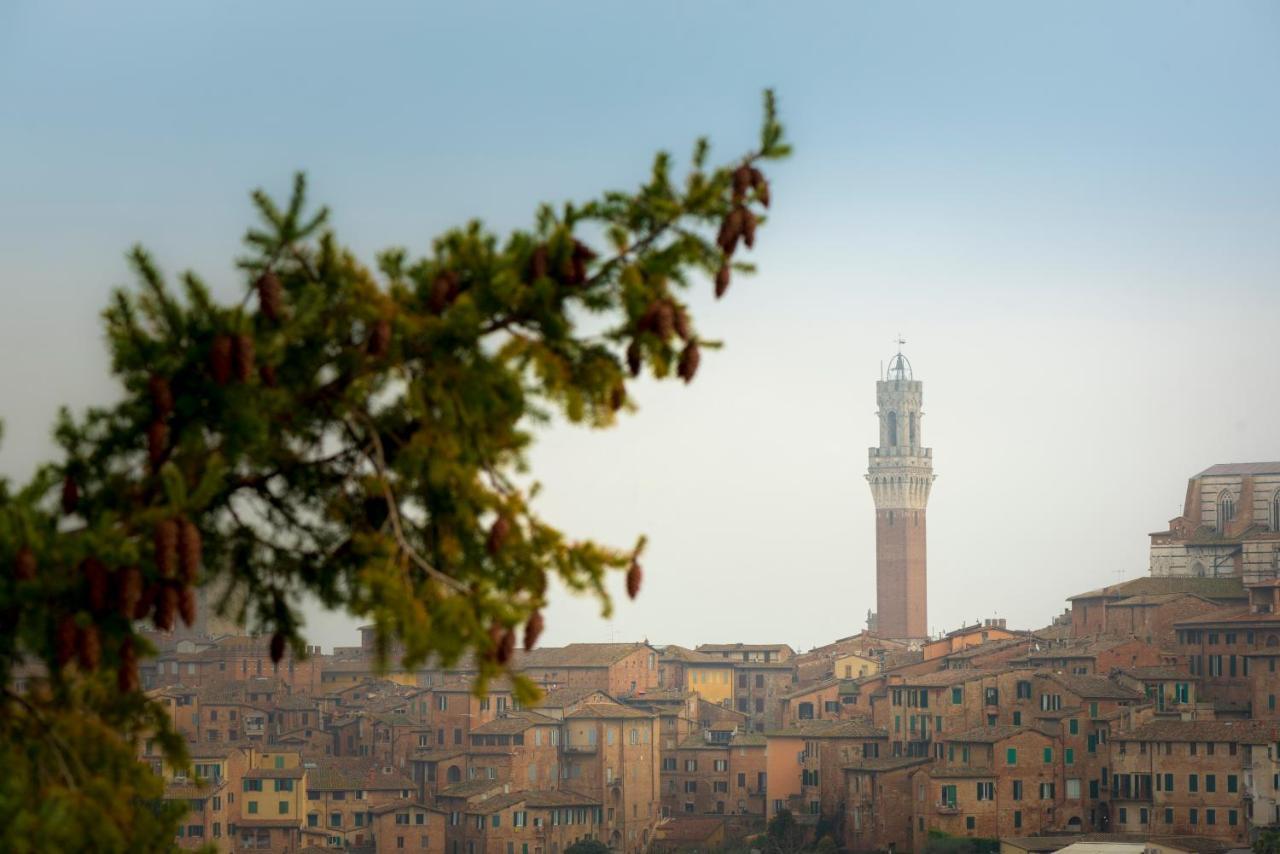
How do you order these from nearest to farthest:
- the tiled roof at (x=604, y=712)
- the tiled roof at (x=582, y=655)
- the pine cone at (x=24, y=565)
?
the pine cone at (x=24, y=565) → the tiled roof at (x=604, y=712) → the tiled roof at (x=582, y=655)

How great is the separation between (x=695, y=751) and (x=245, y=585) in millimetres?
67211

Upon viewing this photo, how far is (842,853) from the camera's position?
64125mm

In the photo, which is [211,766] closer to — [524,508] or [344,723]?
[344,723]

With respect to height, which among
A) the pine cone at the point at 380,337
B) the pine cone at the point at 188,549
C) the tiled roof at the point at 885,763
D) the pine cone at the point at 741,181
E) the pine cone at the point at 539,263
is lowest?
the tiled roof at the point at 885,763

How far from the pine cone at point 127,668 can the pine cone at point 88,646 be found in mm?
165

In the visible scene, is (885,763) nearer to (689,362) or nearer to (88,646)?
(689,362)

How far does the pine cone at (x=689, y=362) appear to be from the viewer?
8844 millimetres

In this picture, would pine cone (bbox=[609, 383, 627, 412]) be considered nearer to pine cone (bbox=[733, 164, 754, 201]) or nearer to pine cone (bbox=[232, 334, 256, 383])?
→ pine cone (bbox=[733, 164, 754, 201])

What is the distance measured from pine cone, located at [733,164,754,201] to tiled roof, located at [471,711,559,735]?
65.5 m

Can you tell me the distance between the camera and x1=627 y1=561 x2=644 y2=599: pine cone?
884 cm

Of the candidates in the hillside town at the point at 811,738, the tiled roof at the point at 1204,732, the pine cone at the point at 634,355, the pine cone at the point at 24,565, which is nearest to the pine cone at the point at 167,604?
the pine cone at the point at 24,565

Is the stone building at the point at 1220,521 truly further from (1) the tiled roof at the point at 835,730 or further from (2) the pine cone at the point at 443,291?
(2) the pine cone at the point at 443,291

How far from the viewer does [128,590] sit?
820 centimetres

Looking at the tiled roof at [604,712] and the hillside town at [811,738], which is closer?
the hillside town at [811,738]
